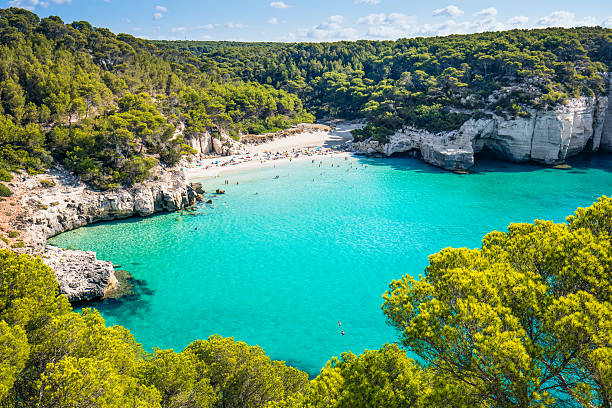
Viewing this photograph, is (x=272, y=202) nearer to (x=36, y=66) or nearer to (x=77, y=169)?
(x=77, y=169)

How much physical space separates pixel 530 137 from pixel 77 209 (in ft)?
190

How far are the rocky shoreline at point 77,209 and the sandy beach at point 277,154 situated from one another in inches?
354

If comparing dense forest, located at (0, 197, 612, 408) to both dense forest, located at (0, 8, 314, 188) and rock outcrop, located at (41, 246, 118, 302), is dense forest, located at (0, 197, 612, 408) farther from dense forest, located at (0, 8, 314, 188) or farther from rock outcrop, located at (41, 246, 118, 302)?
dense forest, located at (0, 8, 314, 188)

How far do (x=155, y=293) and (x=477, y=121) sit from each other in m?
Result: 51.1

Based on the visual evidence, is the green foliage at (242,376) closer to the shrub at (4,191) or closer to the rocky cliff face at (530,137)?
the shrub at (4,191)

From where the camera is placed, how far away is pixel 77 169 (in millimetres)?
34250

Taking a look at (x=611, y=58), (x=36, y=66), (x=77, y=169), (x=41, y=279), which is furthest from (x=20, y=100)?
(x=611, y=58)

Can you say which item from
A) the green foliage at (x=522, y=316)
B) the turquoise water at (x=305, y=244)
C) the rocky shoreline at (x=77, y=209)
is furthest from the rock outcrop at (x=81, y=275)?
the green foliage at (x=522, y=316)

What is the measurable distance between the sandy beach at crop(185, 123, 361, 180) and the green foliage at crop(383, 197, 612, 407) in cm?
4035

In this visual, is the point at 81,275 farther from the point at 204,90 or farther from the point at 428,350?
the point at 204,90

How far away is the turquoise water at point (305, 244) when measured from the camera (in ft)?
67.4

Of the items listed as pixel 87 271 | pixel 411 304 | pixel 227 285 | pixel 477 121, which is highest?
pixel 477 121

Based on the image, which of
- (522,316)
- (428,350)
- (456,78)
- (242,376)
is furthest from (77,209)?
(456,78)

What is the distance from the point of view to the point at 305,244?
100 ft
